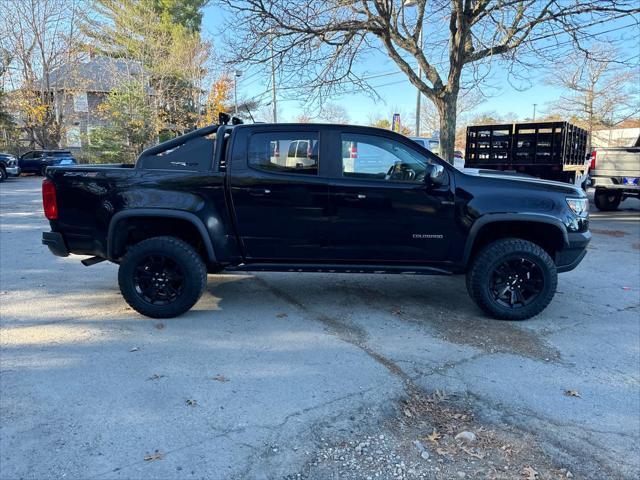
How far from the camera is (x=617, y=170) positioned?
1188cm

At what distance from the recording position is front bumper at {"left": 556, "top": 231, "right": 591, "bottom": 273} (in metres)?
4.60

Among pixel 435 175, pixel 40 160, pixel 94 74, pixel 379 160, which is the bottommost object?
pixel 435 175

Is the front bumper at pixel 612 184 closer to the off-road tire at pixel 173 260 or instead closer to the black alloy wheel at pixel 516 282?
the black alloy wheel at pixel 516 282

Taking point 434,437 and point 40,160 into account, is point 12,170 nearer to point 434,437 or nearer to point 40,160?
point 40,160

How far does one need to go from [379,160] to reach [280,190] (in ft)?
3.36

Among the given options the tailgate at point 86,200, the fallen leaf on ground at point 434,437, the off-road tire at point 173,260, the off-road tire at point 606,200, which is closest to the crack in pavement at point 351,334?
the fallen leaf on ground at point 434,437

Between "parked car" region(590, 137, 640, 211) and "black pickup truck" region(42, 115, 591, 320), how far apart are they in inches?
349

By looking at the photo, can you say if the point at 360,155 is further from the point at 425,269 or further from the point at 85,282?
the point at 85,282

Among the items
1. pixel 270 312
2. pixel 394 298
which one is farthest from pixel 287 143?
pixel 394 298

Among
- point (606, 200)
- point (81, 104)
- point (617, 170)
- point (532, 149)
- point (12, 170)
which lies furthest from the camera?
point (81, 104)

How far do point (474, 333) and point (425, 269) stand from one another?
762 mm

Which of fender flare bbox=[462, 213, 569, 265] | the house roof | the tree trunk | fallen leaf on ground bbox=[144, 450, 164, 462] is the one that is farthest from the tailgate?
the house roof

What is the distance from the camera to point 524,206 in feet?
14.6

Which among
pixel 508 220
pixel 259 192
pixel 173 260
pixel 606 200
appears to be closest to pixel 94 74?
pixel 606 200
